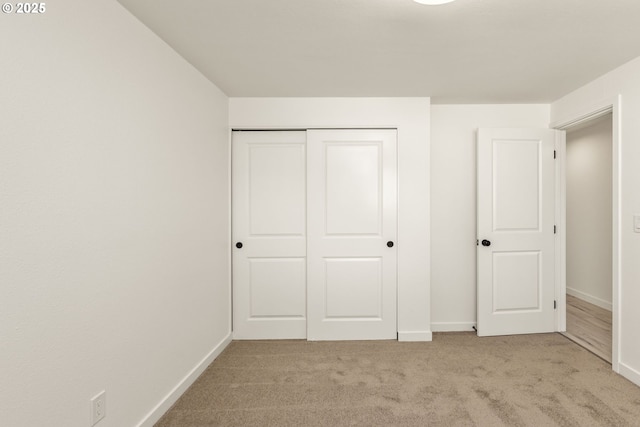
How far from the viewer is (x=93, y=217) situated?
1.39 meters

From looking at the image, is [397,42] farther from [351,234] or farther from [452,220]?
[452,220]

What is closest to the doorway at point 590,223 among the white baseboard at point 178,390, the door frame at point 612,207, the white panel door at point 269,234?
the door frame at point 612,207

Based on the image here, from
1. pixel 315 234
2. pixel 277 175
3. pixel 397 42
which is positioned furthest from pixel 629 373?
pixel 277 175

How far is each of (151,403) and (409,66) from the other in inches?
114

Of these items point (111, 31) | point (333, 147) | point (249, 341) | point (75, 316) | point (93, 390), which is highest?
point (111, 31)

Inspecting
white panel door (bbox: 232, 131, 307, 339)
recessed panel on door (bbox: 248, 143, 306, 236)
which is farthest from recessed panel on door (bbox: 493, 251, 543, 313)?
recessed panel on door (bbox: 248, 143, 306, 236)

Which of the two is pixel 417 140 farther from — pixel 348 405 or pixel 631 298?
pixel 348 405

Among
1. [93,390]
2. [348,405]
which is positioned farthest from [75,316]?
[348,405]

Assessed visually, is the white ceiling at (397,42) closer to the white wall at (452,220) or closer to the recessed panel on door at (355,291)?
the white wall at (452,220)

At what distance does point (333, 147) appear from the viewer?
2.98 meters

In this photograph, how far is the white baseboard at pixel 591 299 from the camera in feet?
12.3

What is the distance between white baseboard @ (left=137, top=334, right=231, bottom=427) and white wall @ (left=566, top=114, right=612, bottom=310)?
472 centimetres

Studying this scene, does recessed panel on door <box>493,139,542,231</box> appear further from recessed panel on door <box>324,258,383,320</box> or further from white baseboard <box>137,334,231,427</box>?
white baseboard <box>137,334,231,427</box>

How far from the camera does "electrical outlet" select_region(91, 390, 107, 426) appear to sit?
1373mm
